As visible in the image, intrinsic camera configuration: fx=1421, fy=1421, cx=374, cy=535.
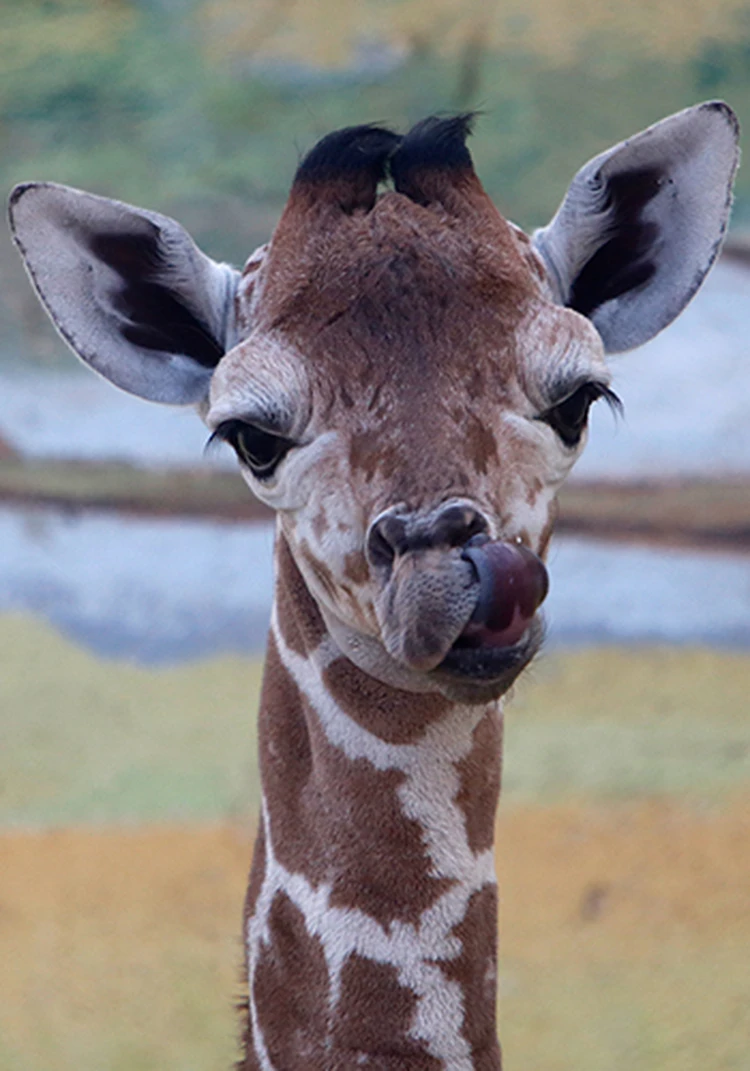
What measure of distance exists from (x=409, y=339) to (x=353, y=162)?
37 cm

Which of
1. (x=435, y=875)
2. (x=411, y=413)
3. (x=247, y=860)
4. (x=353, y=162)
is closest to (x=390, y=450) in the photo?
(x=411, y=413)

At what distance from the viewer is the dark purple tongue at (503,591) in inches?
70.0

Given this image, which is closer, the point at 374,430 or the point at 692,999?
the point at 374,430

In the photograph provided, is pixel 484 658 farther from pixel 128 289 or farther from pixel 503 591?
pixel 128 289

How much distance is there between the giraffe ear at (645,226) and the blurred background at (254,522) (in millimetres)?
3561

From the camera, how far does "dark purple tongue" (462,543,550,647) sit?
5.83 ft

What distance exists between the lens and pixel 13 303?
23.4ft

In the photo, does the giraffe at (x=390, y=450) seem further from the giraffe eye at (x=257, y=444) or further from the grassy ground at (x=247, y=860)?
the grassy ground at (x=247, y=860)

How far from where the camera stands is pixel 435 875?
2152mm

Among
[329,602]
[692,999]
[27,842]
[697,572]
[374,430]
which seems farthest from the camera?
[697,572]

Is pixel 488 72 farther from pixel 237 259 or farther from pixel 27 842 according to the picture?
pixel 27 842

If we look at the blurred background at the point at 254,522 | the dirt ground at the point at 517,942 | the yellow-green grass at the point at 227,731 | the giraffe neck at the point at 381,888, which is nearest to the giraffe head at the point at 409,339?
the giraffe neck at the point at 381,888

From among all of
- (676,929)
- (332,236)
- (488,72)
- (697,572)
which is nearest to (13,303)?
(488,72)

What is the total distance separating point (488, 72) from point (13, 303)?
8.61ft
